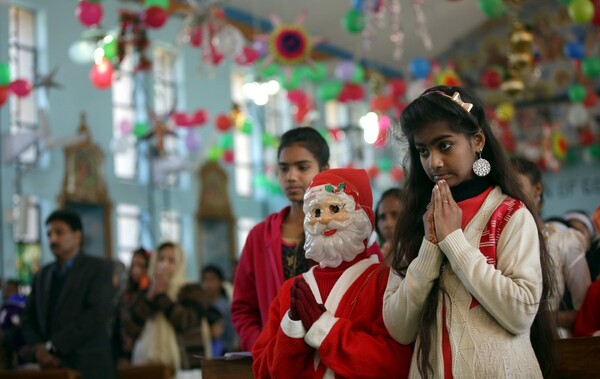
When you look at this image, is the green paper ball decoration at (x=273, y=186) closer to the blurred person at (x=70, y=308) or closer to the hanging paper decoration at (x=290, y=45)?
the hanging paper decoration at (x=290, y=45)

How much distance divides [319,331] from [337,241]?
311 millimetres

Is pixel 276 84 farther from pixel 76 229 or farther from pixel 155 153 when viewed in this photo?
pixel 76 229

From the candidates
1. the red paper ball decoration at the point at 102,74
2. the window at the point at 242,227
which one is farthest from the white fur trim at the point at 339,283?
the window at the point at 242,227

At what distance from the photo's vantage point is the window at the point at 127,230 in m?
16.7

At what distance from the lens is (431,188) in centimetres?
321

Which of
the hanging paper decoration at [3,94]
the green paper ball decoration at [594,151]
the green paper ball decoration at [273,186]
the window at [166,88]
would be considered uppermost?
the window at [166,88]

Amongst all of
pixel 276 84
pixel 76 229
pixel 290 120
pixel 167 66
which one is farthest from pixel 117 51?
pixel 290 120

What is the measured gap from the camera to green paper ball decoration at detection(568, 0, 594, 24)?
31.6 ft

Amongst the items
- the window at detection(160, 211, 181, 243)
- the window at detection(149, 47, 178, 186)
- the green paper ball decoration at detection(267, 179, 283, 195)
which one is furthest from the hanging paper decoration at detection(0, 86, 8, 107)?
the green paper ball decoration at detection(267, 179, 283, 195)

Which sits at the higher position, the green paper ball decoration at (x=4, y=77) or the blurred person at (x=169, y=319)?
the green paper ball decoration at (x=4, y=77)

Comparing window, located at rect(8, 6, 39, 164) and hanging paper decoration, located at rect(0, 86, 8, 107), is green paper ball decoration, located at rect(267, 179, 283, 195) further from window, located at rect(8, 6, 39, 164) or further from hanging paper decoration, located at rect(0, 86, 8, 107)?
hanging paper decoration, located at rect(0, 86, 8, 107)

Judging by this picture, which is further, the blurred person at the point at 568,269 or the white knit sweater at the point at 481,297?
the blurred person at the point at 568,269

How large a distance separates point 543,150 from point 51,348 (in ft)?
54.0

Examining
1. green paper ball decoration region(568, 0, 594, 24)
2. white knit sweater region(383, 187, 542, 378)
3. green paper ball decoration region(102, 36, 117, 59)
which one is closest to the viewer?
white knit sweater region(383, 187, 542, 378)
